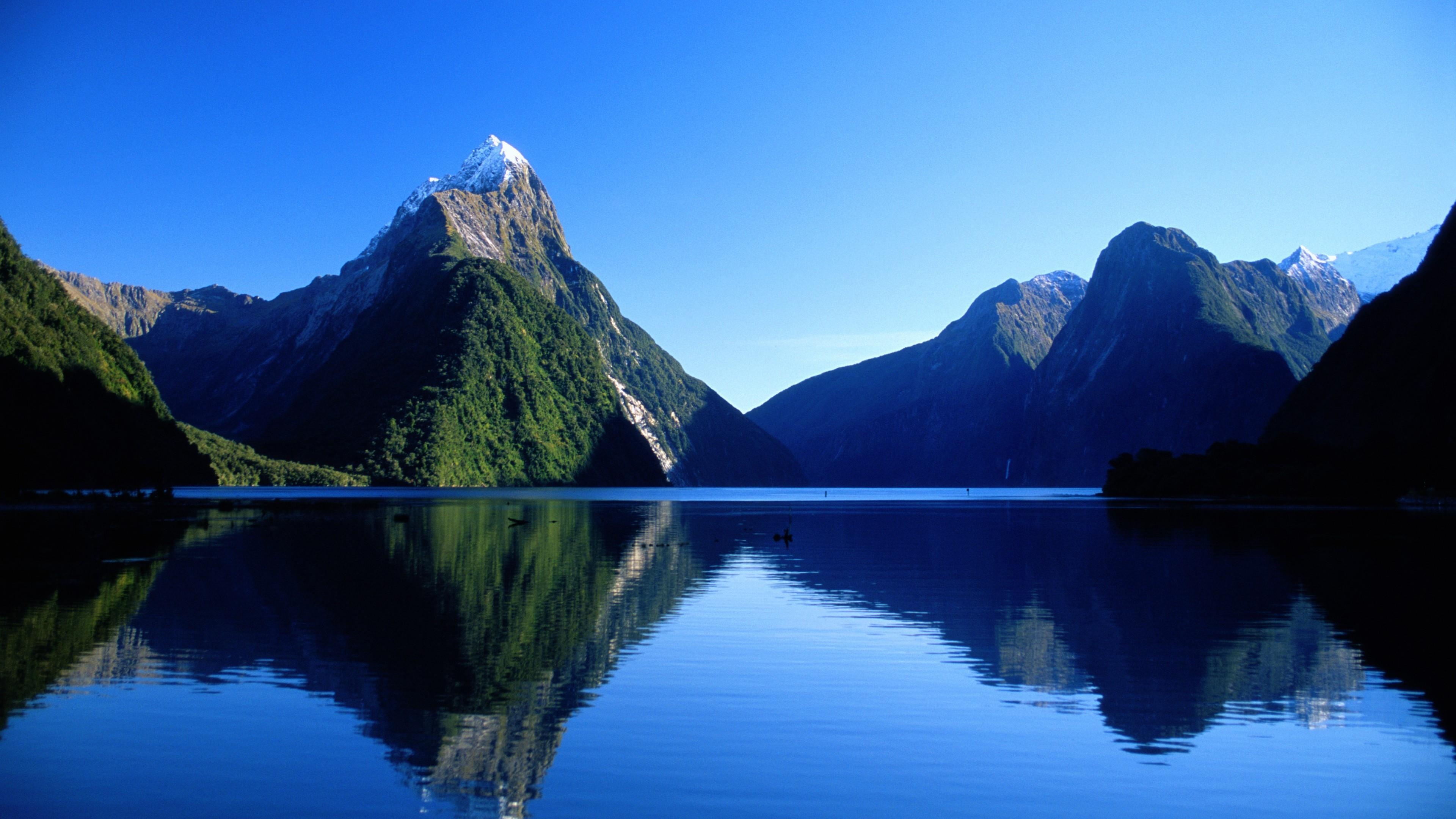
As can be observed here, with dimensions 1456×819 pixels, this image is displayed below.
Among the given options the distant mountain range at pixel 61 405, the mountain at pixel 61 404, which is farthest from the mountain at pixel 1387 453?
the mountain at pixel 61 404

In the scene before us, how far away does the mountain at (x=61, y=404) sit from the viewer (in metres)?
151

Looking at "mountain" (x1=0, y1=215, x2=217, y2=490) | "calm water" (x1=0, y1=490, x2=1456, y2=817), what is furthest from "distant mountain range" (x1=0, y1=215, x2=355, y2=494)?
"calm water" (x1=0, y1=490, x2=1456, y2=817)

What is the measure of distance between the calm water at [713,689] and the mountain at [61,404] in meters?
119

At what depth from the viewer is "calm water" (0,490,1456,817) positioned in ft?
49.4

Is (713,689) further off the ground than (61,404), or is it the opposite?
(61,404)

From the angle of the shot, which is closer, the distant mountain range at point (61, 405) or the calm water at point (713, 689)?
the calm water at point (713, 689)

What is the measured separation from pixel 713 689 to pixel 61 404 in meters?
180

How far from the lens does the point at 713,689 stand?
22391mm

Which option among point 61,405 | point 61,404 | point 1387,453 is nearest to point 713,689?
point 1387,453

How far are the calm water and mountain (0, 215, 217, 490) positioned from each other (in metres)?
119

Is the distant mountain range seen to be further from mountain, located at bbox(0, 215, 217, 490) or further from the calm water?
the calm water

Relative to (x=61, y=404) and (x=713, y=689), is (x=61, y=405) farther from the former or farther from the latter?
(x=713, y=689)

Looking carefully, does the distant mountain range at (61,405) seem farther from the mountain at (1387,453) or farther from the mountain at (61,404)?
the mountain at (1387,453)

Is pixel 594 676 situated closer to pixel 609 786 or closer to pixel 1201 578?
pixel 609 786
